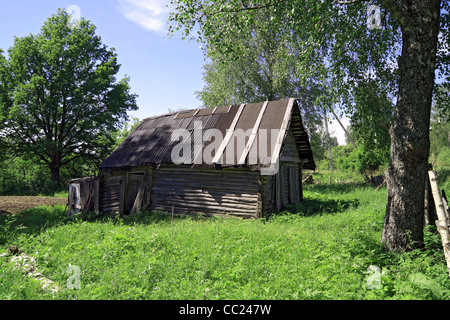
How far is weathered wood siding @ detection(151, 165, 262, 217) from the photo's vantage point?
10969mm

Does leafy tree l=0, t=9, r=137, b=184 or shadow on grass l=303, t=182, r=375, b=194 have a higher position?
leafy tree l=0, t=9, r=137, b=184

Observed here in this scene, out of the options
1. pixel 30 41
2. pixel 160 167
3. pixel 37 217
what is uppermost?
pixel 30 41

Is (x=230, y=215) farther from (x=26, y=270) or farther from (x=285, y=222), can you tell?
(x=26, y=270)

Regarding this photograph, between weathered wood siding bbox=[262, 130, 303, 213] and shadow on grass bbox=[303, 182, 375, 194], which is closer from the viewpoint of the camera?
weathered wood siding bbox=[262, 130, 303, 213]

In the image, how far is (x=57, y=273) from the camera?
5.36 m

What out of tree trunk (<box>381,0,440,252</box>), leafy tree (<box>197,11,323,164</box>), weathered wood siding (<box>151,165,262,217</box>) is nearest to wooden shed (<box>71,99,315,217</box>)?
weathered wood siding (<box>151,165,262,217</box>)

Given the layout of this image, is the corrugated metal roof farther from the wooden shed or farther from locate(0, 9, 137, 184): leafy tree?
locate(0, 9, 137, 184): leafy tree

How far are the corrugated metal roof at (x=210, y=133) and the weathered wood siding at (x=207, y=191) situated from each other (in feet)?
2.13

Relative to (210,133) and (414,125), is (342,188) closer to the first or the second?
(210,133)

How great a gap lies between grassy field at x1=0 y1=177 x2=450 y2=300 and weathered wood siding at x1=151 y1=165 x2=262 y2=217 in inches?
121

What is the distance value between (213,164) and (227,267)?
235 inches

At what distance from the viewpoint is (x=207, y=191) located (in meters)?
11.9

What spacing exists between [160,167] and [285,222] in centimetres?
626

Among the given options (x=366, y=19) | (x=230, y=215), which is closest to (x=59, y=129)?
(x=230, y=215)
